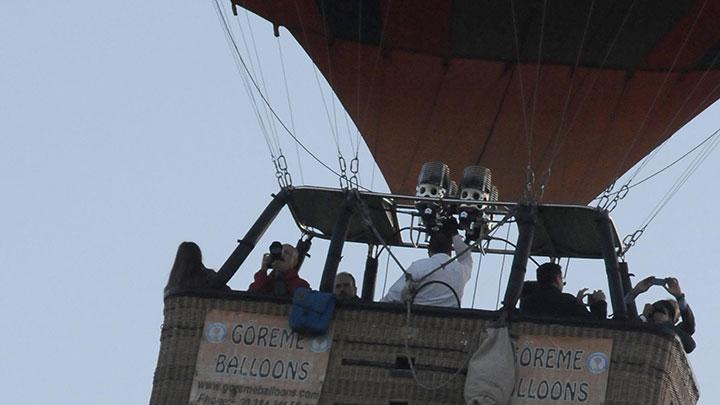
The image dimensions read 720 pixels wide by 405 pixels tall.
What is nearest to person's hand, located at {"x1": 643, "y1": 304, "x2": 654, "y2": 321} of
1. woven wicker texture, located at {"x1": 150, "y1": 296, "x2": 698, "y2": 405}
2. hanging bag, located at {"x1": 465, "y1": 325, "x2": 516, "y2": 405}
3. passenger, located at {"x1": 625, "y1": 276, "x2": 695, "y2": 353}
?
passenger, located at {"x1": 625, "y1": 276, "x2": 695, "y2": 353}

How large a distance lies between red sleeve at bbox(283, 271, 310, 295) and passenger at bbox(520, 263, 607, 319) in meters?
1.24

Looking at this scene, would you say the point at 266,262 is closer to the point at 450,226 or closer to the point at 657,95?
the point at 450,226

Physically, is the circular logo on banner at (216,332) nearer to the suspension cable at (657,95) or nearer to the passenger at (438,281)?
the passenger at (438,281)

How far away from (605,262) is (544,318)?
0.79 metres

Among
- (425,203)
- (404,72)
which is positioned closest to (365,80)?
(404,72)

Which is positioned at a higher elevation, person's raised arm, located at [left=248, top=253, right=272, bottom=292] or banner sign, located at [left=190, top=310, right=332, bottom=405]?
person's raised arm, located at [left=248, top=253, right=272, bottom=292]

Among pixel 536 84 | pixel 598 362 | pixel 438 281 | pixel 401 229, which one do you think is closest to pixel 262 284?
pixel 438 281

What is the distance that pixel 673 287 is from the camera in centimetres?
1311

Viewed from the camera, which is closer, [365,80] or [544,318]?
[544,318]

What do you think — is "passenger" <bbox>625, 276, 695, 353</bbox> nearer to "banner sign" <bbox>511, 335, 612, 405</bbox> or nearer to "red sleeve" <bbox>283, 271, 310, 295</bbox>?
"banner sign" <bbox>511, 335, 612, 405</bbox>

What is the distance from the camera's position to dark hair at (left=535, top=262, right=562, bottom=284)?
1248 cm

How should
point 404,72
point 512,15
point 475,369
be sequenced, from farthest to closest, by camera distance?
point 404,72
point 512,15
point 475,369

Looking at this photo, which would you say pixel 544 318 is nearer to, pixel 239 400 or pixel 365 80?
pixel 239 400

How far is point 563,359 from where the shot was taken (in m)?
12.0
